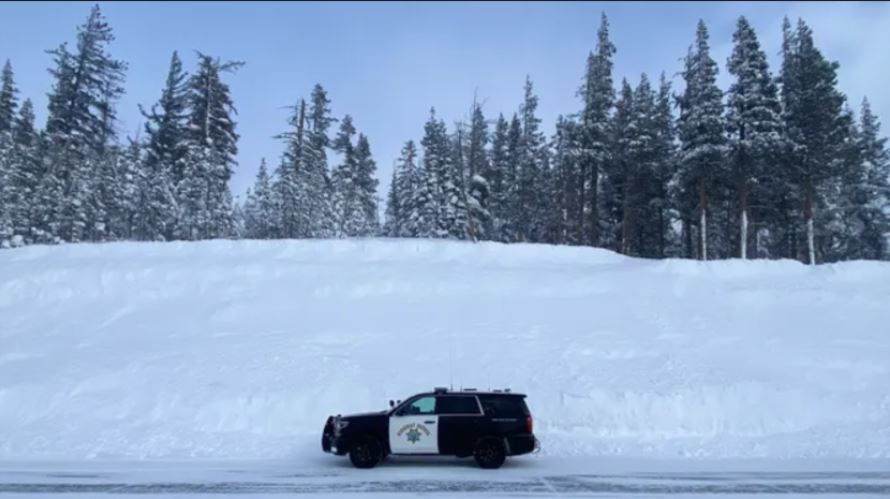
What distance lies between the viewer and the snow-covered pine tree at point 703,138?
120 feet

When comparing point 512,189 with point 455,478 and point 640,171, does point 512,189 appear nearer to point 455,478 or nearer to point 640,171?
point 640,171

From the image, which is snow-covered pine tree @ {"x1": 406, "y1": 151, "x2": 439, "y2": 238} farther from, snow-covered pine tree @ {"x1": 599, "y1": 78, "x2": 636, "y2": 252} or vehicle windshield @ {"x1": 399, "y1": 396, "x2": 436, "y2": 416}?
vehicle windshield @ {"x1": 399, "y1": 396, "x2": 436, "y2": 416}

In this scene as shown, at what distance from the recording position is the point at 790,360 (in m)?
18.2

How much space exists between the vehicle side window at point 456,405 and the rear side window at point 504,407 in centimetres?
20

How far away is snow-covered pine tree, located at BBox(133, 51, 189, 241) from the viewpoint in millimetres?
41344

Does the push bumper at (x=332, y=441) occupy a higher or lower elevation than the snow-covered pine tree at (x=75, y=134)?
lower

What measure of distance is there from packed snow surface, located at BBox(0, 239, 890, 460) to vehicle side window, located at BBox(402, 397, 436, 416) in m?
2.51

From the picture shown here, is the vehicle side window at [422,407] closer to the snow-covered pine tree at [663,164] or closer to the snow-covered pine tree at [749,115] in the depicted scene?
the snow-covered pine tree at [749,115]

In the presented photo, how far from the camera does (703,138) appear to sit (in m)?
36.8

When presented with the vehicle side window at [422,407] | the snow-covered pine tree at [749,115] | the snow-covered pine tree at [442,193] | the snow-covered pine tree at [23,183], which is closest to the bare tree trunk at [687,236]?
the snow-covered pine tree at [749,115]

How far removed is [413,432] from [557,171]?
148 ft

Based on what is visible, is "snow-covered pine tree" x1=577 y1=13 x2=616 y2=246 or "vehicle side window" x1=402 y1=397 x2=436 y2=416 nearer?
"vehicle side window" x1=402 y1=397 x2=436 y2=416

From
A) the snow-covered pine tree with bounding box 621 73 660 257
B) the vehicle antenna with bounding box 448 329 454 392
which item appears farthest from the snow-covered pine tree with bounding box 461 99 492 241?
the vehicle antenna with bounding box 448 329 454 392

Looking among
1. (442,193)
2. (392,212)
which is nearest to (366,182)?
(392,212)
